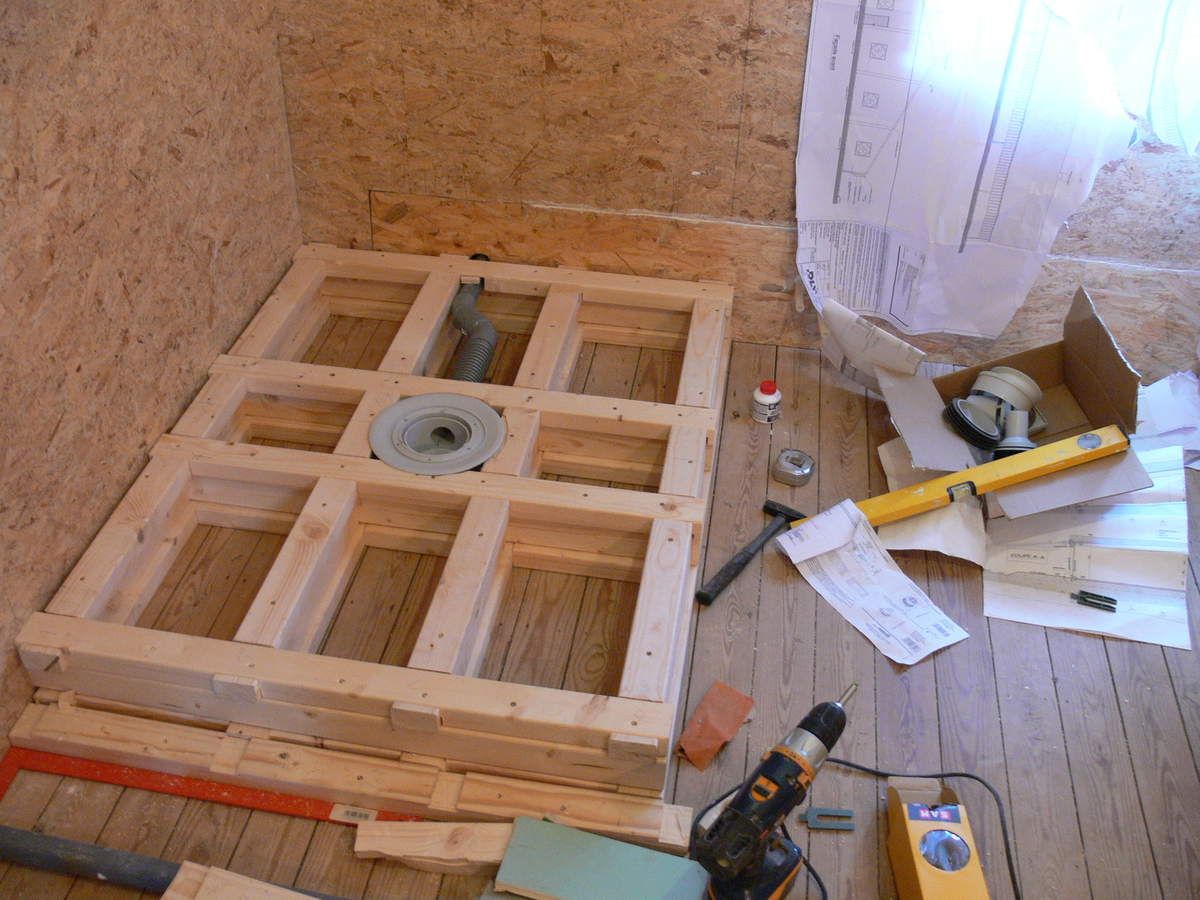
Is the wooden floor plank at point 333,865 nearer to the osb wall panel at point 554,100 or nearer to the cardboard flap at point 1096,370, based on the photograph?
the osb wall panel at point 554,100

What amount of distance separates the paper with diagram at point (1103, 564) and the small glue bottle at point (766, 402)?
599 mm

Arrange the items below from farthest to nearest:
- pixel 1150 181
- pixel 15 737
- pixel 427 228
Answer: pixel 427 228, pixel 1150 181, pixel 15 737

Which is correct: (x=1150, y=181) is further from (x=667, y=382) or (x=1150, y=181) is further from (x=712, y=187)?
(x=667, y=382)

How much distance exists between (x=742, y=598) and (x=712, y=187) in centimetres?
111

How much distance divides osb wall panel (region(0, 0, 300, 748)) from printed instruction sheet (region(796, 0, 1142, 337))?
4.60 ft

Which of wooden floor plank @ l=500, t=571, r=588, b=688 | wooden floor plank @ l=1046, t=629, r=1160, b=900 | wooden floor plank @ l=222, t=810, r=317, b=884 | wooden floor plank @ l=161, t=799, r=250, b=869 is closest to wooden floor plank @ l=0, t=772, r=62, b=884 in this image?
Answer: wooden floor plank @ l=161, t=799, r=250, b=869

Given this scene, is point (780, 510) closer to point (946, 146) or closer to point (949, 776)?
point (949, 776)

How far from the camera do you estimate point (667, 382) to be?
9.18 feet

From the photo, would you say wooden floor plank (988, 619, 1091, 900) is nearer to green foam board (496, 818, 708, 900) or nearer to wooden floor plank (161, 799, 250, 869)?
green foam board (496, 818, 708, 900)

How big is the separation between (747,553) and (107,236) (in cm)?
150

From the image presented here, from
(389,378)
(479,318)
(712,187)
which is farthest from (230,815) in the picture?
(712,187)

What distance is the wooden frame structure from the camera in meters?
1.86

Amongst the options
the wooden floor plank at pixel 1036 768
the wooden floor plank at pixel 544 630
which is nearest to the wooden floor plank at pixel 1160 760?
the wooden floor plank at pixel 1036 768

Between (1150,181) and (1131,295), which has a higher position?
(1150,181)
